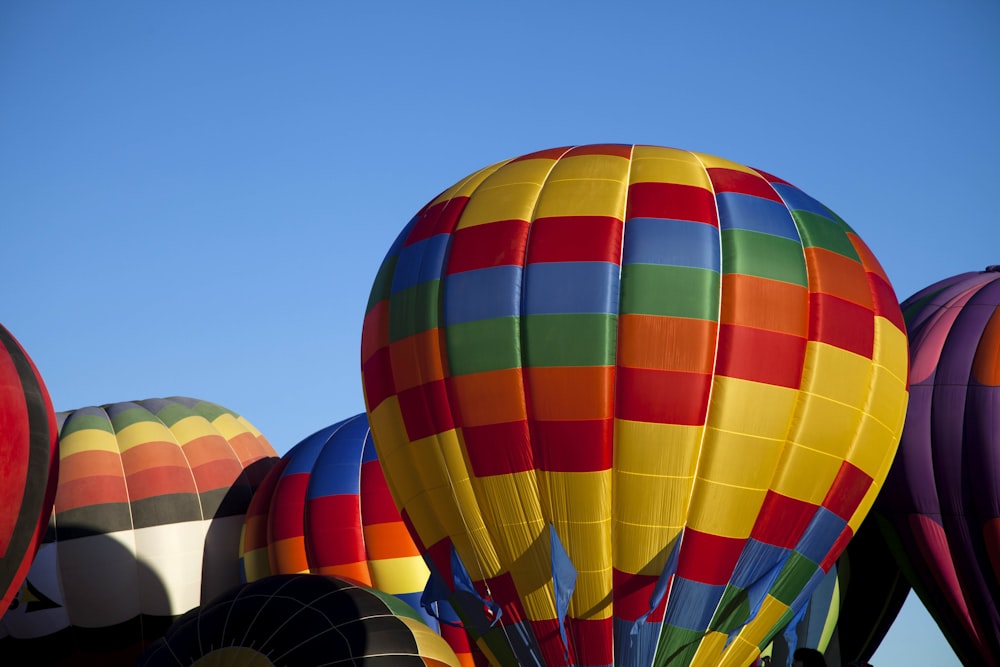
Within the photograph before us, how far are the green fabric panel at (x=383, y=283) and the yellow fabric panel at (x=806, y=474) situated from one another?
3.09 meters

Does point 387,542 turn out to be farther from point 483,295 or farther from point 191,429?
point 483,295

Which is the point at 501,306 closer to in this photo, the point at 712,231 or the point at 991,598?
the point at 712,231

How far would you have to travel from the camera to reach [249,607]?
1007 centimetres

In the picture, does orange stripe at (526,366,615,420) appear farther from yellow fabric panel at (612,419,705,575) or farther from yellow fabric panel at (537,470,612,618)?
yellow fabric panel at (537,470,612,618)

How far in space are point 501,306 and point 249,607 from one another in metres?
3.05

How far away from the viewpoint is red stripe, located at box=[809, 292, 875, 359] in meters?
9.11

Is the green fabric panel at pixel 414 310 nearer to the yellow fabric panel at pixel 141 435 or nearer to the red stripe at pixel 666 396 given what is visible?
the red stripe at pixel 666 396

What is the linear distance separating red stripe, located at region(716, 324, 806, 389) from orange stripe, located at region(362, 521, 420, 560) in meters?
5.09

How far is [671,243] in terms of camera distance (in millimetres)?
9000

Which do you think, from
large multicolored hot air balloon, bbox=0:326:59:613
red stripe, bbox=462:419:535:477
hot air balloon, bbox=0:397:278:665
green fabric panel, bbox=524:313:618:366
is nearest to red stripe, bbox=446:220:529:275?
green fabric panel, bbox=524:313:618:366

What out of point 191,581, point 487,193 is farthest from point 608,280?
point 191,581

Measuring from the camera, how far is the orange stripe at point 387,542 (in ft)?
42.5

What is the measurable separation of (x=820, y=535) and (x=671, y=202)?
8.29 ft

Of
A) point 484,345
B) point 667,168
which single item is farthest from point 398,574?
point 667,168
